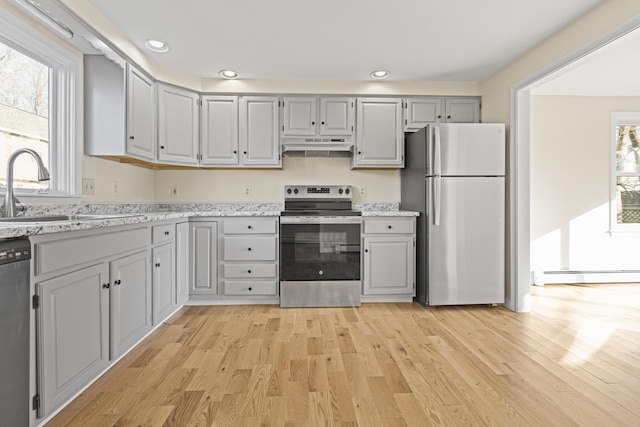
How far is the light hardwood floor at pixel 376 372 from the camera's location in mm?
1630

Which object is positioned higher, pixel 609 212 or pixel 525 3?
pixel 525 3

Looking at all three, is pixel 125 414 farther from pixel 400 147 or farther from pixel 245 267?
pixel 400 147

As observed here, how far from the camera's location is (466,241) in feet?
10.8

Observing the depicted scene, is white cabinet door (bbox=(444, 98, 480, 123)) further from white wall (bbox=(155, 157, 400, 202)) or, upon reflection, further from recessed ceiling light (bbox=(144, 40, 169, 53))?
recessed ceiling light (bbox=(144, 40, 169, 53))

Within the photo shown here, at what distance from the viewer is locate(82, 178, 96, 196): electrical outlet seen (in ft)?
8.85

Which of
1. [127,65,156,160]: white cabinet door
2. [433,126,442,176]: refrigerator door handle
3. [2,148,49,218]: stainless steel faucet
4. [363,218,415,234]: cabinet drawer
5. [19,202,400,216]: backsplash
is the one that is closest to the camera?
[2,148,49,218]: stainless steel faucet

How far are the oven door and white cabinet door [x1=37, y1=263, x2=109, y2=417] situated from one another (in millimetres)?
1682

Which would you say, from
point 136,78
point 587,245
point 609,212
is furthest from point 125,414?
point 609,212

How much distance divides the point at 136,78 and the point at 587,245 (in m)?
5.14

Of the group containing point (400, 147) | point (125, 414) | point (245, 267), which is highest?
point (400, 147)

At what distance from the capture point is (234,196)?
3.97m

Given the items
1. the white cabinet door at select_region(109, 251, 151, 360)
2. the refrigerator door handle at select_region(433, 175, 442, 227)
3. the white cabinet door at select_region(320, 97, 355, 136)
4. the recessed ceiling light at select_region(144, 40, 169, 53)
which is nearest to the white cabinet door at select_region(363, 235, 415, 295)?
the refrigerator door handle at select_region(433, 175, 442, 227)

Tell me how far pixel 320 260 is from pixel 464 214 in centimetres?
140

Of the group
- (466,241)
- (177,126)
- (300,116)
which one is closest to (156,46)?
(177,126)
